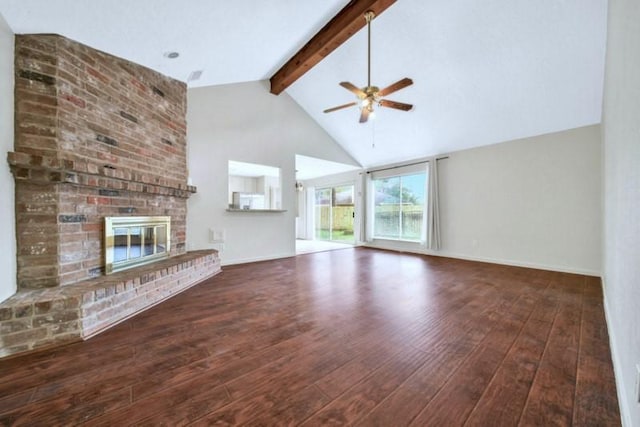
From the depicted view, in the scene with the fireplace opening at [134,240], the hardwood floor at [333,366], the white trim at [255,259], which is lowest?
the hardwood floor at [333,366]

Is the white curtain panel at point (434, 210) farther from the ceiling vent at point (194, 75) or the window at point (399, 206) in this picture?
the ceiling vent at point (194, 75)

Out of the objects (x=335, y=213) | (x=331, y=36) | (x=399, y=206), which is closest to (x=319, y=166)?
(x=335, y=213)

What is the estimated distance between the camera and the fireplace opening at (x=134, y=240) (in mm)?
2322

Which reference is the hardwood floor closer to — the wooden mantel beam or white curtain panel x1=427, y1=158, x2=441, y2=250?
white curtain panel x1=427, y1=158, x2=441, y2=250

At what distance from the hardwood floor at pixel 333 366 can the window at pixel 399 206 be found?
314 cm

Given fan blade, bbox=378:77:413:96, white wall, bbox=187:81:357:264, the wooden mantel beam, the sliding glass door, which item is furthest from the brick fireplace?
the sliding glass door

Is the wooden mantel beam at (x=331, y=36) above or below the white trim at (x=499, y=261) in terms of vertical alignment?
above

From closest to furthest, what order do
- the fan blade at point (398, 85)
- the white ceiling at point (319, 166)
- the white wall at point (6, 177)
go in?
the white wall at point (6, 177) → the fan blade at point (398, 85) → the white ceiling at point (319, 166)

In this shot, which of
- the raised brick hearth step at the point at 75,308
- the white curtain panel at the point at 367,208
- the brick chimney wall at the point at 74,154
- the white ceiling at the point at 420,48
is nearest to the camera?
the raised brick hearth step at the point at 75,308

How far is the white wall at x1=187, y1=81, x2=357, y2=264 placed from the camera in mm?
3855

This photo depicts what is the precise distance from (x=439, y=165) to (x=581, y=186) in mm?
2138

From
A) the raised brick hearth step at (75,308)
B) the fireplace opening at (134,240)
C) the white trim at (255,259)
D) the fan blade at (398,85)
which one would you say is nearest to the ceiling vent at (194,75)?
the fireplace opening at (134,240)

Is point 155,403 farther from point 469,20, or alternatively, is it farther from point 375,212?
point 375,212

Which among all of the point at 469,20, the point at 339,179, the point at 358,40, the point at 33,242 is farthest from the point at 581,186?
the point at 33,242
